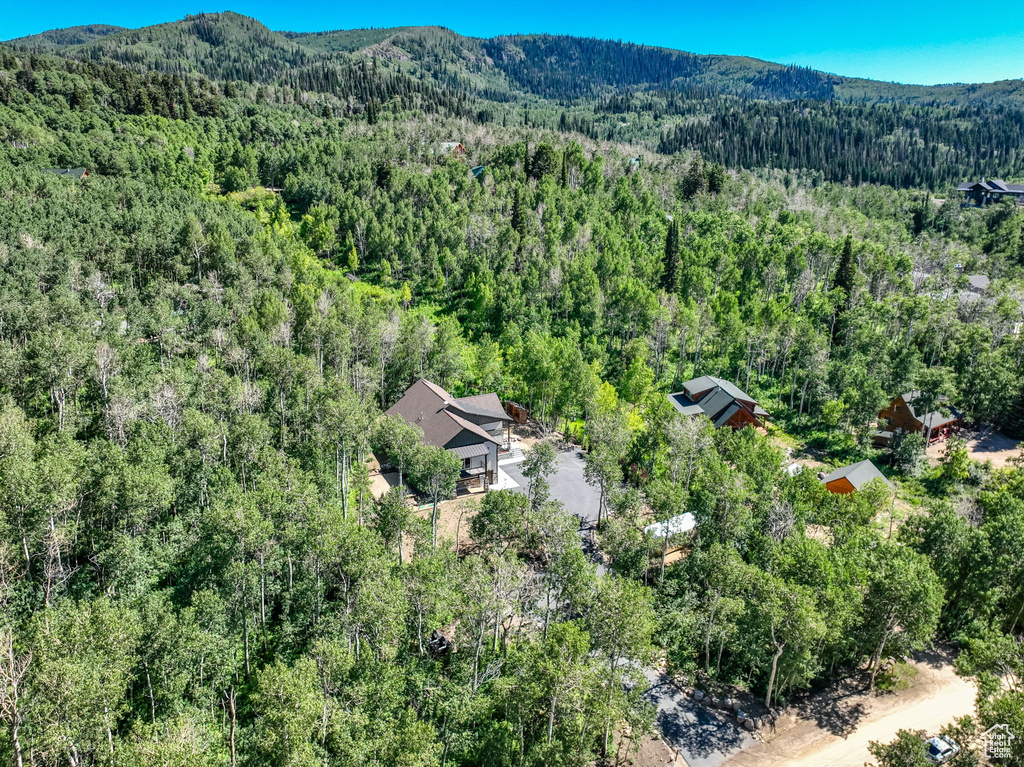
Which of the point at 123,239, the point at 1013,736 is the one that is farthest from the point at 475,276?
the point at 1013,736

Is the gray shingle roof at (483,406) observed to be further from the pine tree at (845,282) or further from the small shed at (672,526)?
the pine tree at (845,282)

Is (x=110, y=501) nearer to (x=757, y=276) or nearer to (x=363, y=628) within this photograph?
(x=363, y=628)

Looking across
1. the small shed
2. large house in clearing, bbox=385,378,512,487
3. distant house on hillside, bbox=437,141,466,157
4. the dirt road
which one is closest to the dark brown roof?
large house in clearing, bbox=385,378,512,487

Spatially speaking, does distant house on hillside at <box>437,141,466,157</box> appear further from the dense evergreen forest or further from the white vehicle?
the white vehicle

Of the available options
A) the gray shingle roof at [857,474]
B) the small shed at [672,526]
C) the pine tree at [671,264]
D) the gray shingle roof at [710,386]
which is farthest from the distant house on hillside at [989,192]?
the small shed at [672,526]

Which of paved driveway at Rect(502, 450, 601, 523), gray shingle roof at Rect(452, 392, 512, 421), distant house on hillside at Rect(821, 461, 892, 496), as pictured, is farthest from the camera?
gray shingle roof at Rect(452, 392, 512, 421)

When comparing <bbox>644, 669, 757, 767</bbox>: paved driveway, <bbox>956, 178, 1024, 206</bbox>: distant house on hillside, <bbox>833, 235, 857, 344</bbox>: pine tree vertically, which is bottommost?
<bbox>644, 669, 757, 767</bbox>: paved driveway

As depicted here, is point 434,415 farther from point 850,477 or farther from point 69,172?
point 69,172
